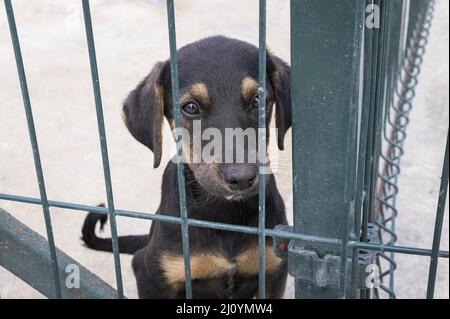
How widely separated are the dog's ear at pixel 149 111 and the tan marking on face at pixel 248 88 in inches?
14.4

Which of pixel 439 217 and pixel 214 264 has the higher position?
pixel 439 217

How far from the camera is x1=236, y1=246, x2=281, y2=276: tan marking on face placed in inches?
99.9

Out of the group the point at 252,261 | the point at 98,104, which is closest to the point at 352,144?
the point at 98,104

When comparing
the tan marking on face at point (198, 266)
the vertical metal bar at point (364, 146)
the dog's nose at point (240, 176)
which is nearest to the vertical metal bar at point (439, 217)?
the vertical metal bar at point (364, 146)

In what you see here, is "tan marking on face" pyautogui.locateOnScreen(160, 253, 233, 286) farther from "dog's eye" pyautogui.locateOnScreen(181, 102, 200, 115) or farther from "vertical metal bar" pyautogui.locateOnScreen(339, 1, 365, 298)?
"vertical metal bar" pyautogui.locateOnScreen(339, 1, 365, 298)

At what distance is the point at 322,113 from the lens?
5.37 ft

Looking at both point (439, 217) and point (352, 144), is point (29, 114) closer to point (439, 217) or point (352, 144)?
point (352, 144)

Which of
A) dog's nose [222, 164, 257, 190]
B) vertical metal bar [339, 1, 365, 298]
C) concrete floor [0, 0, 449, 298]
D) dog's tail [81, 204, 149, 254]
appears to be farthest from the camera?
concrete floor [0, 0, 449, 298]

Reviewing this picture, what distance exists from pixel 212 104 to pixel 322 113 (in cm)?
82

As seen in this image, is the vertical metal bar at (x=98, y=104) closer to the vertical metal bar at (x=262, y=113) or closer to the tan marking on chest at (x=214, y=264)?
the vertical metal bar at (x=262, y=113)

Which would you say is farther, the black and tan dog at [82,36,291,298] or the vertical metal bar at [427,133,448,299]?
the black and tan dog at [82,36,291,298]

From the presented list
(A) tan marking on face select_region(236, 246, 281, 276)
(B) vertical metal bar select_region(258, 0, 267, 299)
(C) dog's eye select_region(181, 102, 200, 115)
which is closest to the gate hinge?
(B) vertical metal bar select_region(258, 0, 267, 299)

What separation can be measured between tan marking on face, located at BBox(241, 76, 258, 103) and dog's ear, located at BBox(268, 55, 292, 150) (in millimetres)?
146

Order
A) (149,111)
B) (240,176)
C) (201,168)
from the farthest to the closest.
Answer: (149,111) → (201,168) → (240,176)
